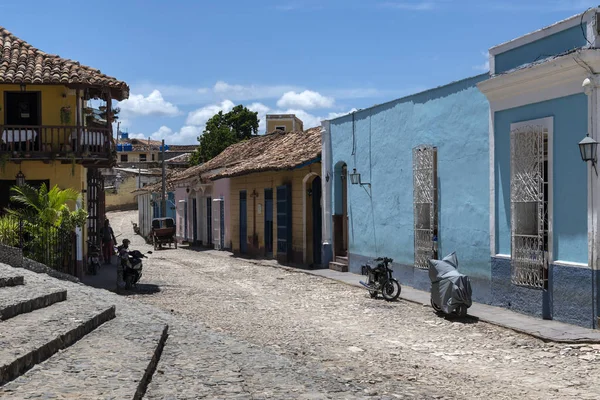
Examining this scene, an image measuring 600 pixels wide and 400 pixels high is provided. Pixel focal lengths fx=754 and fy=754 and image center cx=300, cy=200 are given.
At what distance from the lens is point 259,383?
6.66 meters

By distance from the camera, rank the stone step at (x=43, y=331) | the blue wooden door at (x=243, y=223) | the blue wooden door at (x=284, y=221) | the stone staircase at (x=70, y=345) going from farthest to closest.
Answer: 1. the blue wooden door at (x=243, y=223)
2. the blue wooden door at (x=284, y=221)
3. the stone step at (x=43, y=331)
4. the stone staircase at (x=70, y=345)

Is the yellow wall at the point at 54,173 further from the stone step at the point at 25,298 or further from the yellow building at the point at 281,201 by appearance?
the stone step at the point at 25,298

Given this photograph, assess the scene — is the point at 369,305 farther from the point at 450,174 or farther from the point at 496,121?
the point at 496,121

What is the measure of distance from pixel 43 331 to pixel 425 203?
9.83m

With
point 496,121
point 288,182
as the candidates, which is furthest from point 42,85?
point 496,121

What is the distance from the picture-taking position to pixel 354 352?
927cm

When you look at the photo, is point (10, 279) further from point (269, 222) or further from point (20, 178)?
point (269, 222)

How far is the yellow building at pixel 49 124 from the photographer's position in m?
19.1

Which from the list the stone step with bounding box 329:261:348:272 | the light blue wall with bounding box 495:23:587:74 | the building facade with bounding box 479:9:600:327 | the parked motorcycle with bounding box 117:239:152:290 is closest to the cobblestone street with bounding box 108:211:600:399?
the parked motorcycle with bounding box 117:239:152:290

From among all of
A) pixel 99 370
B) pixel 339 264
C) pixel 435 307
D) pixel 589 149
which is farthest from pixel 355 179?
pixel 99 370

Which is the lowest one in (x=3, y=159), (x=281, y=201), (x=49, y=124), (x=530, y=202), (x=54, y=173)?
(x=530, y=202)

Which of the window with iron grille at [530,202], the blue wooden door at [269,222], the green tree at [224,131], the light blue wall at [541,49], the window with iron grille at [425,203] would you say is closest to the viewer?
the light blue wall at [541,49]

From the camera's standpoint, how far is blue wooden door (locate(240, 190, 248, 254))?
27.6 meters

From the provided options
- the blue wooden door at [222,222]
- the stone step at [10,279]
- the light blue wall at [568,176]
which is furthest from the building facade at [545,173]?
the blue wooden door at [222,222]
